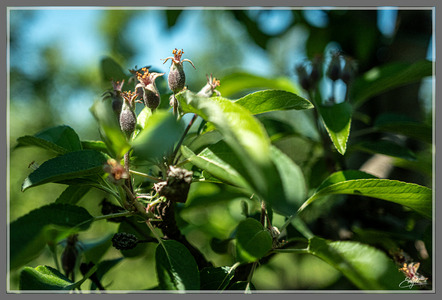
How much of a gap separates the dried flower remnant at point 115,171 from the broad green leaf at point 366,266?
1.15ft

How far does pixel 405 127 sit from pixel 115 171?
2.85 ft

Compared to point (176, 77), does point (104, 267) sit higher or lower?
lower

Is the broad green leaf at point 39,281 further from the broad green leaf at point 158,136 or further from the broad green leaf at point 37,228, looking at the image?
the broad green leaf at point 158,136

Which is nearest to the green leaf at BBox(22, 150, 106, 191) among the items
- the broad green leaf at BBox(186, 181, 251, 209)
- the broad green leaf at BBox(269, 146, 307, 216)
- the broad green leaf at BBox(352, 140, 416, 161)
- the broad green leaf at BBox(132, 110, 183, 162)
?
the broad green leaf at BBox(132, 110, 183, 162)

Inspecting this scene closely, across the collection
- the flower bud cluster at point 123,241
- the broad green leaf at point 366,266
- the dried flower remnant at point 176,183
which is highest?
the dried flower remnant at point 176,183

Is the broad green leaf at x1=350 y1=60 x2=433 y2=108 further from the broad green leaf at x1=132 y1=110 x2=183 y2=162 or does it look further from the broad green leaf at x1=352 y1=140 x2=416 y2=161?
the broad green leaf at x1=132 y1=110 x2=183 y2=162

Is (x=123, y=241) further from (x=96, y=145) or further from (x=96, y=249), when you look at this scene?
(x=96, y=249)

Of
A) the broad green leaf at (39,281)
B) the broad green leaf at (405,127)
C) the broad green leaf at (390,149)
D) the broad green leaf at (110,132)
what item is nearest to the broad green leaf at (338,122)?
the broad green leaf at (390,149)

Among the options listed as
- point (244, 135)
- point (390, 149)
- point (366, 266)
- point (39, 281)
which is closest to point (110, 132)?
point (244, 135)

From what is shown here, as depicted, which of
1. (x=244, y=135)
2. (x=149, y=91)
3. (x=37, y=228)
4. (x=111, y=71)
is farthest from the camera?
(x=111, y=71)

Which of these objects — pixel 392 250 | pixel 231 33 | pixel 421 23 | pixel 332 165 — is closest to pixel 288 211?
pixel 392 250

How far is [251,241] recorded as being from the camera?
1.99 feet

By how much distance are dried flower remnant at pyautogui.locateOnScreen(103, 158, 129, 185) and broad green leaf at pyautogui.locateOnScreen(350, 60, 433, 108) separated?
2.82ft

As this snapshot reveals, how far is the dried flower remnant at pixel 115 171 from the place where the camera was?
57cm
